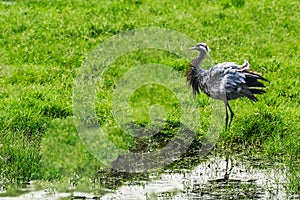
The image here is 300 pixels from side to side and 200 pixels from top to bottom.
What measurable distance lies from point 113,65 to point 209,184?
17.8ft

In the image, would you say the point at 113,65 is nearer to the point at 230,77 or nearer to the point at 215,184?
the point at 230,77

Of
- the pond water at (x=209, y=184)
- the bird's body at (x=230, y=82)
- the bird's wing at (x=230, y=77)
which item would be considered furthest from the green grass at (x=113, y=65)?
the bird's wing at (x=230, y=77)

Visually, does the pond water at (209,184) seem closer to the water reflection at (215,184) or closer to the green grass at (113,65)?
the water reflection at (215,184)

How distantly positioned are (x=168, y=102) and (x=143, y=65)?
6.40ft

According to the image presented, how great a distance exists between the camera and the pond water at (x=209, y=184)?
8422 mm

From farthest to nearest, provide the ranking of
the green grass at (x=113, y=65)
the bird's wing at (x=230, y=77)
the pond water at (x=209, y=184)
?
the bird's wing at (x=230, y=77), the green grass at (x=113, y=65), the pond water at (x=209, y=184)

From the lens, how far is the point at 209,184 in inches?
351

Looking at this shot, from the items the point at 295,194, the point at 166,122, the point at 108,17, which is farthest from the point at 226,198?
the point at 108,17

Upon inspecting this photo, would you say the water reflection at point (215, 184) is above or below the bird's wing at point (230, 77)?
below

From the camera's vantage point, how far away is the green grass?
32.4 feet

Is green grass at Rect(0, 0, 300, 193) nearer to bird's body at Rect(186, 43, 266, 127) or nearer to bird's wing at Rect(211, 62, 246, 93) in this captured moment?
bird's body at Rect(186, 43, 266, 127)

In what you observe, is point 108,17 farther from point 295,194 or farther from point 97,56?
point 295,194

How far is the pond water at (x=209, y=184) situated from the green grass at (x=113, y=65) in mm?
293

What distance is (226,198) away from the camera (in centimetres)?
836
